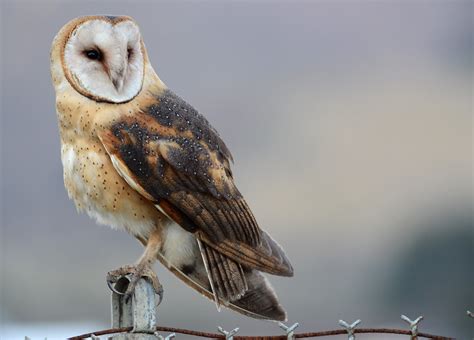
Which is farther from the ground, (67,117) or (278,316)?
(67,117)

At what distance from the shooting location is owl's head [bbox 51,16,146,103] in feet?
9.50

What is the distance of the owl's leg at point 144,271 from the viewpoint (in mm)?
2550

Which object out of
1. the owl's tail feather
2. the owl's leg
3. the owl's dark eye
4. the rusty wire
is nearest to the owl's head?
the owl's dark eye

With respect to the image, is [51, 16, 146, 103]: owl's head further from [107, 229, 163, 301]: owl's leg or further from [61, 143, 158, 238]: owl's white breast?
[107, 229, 163, 301]: owl's leg

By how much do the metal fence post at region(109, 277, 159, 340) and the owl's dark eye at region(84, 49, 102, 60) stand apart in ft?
2.68

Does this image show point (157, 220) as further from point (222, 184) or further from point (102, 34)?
point (102, 34)

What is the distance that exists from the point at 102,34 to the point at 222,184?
561 mm

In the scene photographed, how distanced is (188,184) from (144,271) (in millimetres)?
297

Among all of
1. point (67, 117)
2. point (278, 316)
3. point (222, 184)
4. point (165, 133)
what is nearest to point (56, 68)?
point (67, 117)

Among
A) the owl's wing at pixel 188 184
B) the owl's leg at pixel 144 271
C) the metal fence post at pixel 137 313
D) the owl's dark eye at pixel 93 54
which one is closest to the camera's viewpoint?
the metal fence post at pixel 137 313

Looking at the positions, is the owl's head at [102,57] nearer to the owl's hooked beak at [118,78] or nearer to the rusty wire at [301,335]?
the owl's hooked beak at [118,78]

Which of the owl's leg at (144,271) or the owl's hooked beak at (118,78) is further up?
the owl's hooked beak at (118,78)

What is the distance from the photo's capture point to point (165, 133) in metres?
2.86

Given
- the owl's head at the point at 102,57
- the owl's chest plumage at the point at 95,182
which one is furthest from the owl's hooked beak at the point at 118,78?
the owl's chest plumage at the point at 95,182
